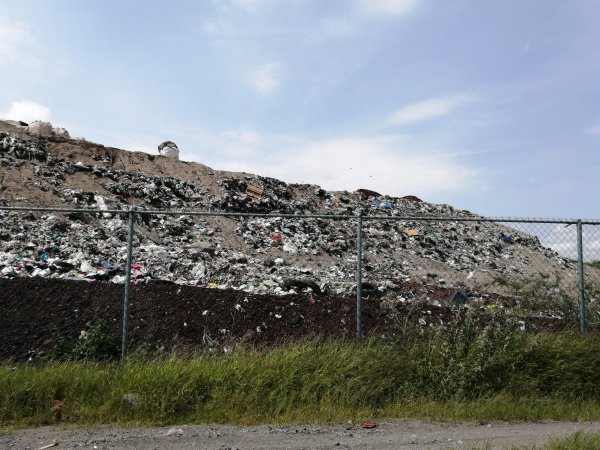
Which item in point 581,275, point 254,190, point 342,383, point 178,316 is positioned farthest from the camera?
point 254,190

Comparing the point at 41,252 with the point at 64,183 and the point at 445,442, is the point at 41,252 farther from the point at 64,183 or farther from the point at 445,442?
the point at 445,442

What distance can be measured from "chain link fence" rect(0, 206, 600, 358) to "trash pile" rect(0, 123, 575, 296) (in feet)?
0.13

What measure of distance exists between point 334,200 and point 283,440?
60.4ft

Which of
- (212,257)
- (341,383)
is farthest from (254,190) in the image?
(341,383)

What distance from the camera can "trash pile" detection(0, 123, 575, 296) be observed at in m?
10.6

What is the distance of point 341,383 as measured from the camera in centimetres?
514

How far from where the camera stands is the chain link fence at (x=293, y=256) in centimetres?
733

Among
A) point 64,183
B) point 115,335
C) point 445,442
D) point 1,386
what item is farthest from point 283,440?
point 64,183

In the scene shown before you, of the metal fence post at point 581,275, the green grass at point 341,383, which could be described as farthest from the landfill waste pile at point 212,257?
the green grass at point 341,383

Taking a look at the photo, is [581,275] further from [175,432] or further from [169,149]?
[169,149]

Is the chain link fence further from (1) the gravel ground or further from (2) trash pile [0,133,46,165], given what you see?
(2) trash pile [0,133,46,165]

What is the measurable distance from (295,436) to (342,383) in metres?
0.92

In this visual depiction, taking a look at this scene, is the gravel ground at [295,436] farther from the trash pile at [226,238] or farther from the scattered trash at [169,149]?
the scattered trash at [169,149]

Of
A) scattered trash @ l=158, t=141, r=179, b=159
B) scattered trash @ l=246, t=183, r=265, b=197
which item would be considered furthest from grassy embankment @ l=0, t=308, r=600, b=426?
scattered trash @ l=158, t=141, r=179, b=159
